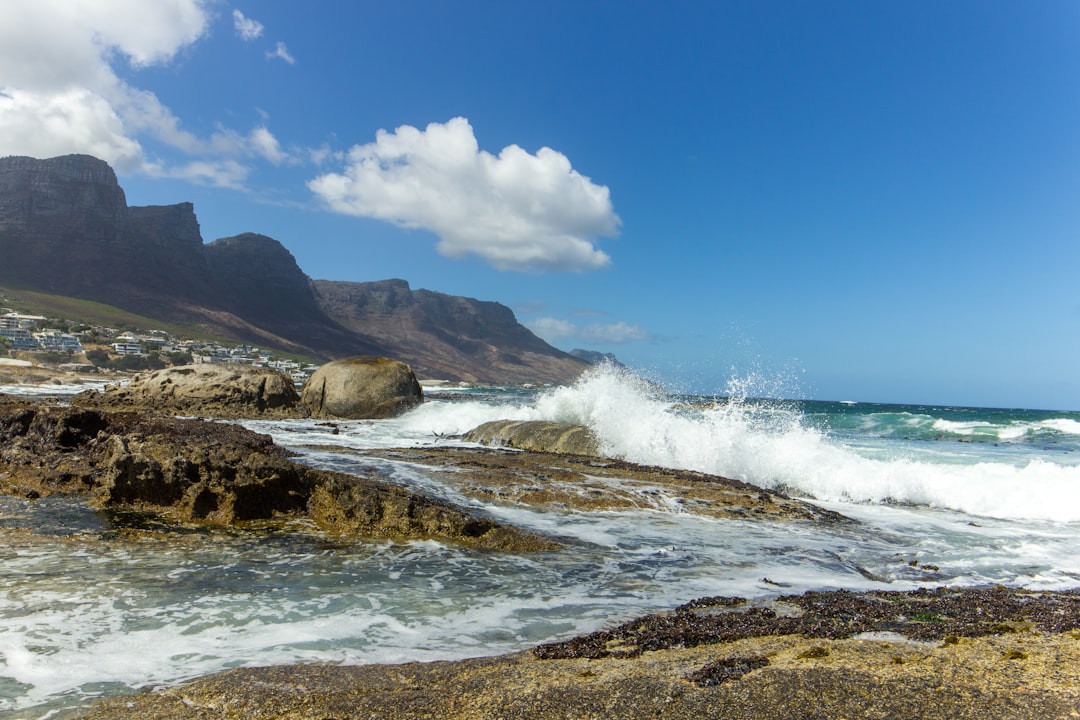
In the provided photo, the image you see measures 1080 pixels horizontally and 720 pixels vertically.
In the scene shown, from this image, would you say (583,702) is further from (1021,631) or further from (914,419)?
(914,419)

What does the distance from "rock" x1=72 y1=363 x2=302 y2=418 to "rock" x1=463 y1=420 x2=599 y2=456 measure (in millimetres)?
9614

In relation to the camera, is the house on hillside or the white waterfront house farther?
the white waterfront house

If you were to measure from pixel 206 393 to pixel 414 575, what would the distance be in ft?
67.6

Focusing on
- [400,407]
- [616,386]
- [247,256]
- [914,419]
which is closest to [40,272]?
[247,256]

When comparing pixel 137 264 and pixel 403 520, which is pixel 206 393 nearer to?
pixel 403 520

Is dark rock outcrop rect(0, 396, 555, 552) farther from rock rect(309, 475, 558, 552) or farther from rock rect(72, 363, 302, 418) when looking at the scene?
rock rect(72, 363, 302, 418)

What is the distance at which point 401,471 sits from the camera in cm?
1152

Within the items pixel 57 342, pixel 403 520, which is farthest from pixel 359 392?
pixel 57 342

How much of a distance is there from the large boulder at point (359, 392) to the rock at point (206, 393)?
1.04 m

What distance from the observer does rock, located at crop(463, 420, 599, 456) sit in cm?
1647

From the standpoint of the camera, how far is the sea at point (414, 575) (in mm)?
4125

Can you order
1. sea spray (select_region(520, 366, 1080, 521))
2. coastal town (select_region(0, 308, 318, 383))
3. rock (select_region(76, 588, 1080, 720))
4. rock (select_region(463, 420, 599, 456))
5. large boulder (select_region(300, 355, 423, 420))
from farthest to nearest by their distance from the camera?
coastal town (select_region(0, 308, 318, 383)), large boulder (select_region(300, 355, 423, 420)), rock (select_region(463, 420, 599, 456)), sea spray (select_region(520, 366, 1080, 521)), rock (select_region(76, 588, 1080, 720))

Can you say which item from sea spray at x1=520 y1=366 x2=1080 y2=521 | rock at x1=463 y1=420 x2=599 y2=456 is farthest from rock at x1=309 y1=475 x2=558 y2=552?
sea spray at x1=520 y1=366 x2=1080 y2=521

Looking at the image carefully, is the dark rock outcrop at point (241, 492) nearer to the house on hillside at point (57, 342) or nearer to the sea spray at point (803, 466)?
the sea spray at point (803, 466)
